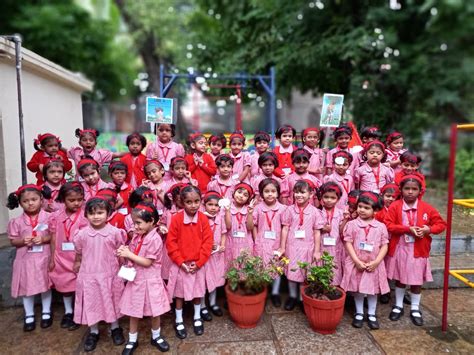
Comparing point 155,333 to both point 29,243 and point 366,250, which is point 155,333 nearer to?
point 29,243

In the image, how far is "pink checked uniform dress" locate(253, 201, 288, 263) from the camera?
13.5ft

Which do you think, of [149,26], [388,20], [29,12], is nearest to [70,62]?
[29,12]

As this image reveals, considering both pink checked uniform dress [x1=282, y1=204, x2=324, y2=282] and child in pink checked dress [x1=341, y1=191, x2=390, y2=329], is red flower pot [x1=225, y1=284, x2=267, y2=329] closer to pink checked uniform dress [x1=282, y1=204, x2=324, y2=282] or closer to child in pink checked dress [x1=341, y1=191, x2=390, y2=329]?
pink checked uniform dress [x1=282, y1=204, x2=324, y2=282]

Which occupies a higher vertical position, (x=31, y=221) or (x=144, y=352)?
(x=31, y=221)

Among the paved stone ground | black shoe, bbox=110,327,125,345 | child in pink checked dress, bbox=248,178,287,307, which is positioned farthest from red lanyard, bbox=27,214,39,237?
child in pink checked dress, bbox=248,178,287,307

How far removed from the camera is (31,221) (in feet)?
12.5

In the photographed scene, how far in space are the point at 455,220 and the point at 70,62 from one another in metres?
16.3

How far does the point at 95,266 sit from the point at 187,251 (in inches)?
35.7

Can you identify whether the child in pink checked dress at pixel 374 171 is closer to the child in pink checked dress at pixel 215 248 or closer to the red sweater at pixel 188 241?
the child in pink checked dress at pixel 215 248

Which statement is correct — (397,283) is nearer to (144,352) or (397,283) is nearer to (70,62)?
(144,352)

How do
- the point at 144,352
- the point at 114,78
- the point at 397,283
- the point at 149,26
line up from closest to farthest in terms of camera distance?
the point at 144,352 < the point at 397,283 < the point at 149,26 < the point at 114,78

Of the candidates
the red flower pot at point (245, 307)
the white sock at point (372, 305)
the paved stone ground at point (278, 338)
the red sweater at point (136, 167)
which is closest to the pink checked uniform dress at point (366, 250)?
the white sock at point (372, 305)

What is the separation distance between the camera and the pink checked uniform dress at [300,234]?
4039 millimetres

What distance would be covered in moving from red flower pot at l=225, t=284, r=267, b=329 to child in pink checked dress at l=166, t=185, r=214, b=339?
372 mm
